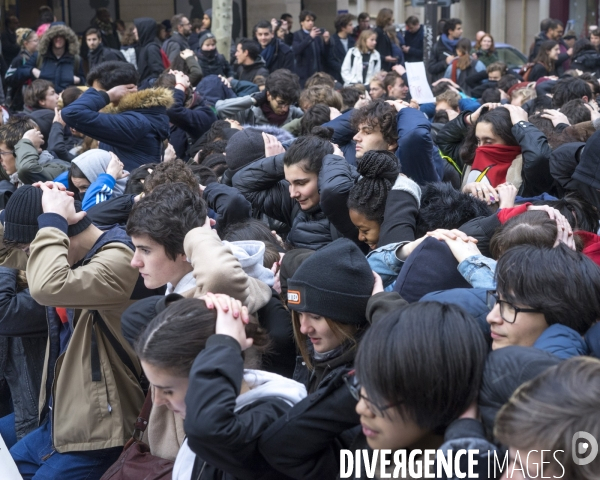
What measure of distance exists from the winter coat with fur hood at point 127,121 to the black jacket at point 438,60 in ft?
25.6

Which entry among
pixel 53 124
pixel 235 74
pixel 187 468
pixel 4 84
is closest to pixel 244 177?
pixel 187 468

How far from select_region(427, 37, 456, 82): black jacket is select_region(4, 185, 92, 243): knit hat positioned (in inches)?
400

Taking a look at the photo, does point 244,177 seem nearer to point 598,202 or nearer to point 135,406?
point 135,406

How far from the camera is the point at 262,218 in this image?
5.11 m

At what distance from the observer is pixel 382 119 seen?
4.57 metres

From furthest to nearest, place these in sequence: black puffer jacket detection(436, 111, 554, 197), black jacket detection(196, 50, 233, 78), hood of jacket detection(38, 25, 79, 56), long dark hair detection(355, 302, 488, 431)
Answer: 1. black jacket detection(196, 50, 233, 78)
2. hood of jacket detection(38, 25, 79, 56)
3. black puffer jacket detection(436, 111, 554, 197)
4. long dark hair detection(355, 302, 488, 431)

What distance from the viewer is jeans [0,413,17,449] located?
4078 mm

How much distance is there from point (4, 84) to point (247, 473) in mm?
11462

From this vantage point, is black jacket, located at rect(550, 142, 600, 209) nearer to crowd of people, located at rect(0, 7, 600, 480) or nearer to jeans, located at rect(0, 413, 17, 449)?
crowd of people, located at rect(0, 7, 600, 480)

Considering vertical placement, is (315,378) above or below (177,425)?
above

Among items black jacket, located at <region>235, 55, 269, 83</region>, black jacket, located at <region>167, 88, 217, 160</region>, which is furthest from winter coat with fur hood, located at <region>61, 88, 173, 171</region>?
black jacket, located at <region>235, 55, 269, 83</region>

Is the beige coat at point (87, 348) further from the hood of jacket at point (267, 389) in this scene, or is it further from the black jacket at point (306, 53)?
the black jacket at point (306, 53)

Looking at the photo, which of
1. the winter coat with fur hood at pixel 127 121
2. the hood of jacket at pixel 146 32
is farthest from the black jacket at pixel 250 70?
the winter coat with fur hood at pixel 127 121

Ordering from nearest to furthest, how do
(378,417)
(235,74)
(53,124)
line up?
(378,417)
(53,124)
(235,74)
